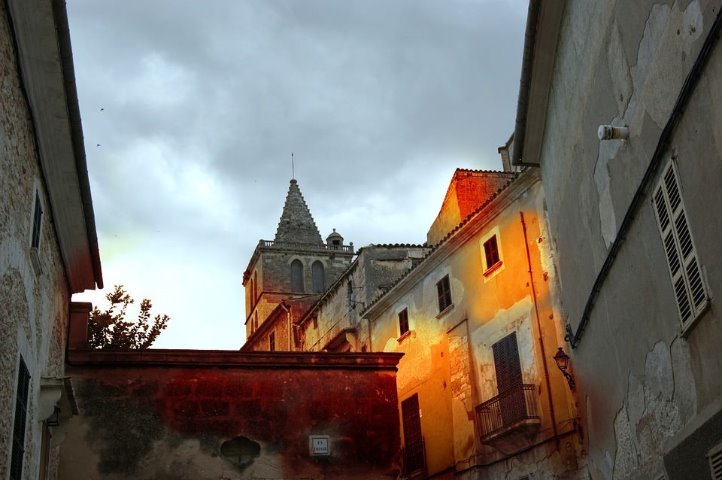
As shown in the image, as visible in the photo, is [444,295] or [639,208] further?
[444,295]

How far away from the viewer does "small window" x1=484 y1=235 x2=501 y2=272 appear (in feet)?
67.3

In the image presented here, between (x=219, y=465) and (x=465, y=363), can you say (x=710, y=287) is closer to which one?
(x=219, y=465)

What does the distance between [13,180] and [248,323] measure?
50971mm

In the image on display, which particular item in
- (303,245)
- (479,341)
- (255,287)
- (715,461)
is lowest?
(715,461)

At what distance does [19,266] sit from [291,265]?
49463 mm

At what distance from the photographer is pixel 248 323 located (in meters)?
59.0

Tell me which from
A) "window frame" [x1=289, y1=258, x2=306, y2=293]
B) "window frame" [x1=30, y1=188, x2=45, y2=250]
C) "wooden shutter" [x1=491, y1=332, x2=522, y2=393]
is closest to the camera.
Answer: "window frame" [x1=30, y1=188, x2=45, y2=250]

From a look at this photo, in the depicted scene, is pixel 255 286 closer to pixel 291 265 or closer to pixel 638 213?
pixel 291 265

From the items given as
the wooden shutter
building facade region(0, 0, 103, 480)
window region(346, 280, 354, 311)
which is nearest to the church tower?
window region(346, 280, 354, 311)

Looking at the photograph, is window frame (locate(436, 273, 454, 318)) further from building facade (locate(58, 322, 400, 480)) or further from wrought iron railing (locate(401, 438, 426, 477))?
building facade (locate(58, 322, 400, 480))

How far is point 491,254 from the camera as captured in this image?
2080 cm

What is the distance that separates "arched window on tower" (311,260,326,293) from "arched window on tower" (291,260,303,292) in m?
0.92

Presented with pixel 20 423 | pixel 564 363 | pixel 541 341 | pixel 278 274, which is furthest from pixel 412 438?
pixel 278 274

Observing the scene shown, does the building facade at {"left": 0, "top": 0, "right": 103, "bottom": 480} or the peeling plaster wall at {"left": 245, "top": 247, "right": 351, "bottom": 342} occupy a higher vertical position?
the peeling plaster wall at {"left": 245, "top": 247, "right": 351, "bottom": 342}
